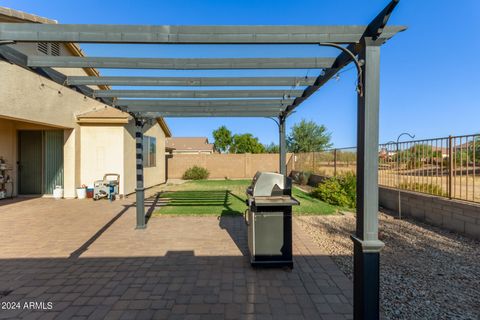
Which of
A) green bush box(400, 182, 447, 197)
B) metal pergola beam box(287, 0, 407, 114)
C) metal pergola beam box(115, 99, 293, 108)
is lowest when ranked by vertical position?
green bush box(400, 182, 447, 197)

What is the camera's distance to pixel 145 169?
41.9ft

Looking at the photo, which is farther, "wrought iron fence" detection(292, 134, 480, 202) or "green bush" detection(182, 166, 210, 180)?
"green bush" detection(182, 166, 210, 180)

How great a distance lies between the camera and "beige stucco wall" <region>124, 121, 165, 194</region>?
1053 cm

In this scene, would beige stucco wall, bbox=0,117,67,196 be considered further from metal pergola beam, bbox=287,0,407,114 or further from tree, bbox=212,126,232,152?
tree, bbox=212,126,232,152

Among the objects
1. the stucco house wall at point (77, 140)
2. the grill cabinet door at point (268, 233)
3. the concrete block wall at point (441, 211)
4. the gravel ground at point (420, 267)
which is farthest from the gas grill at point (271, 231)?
the stucco house wall at point (77, 140)

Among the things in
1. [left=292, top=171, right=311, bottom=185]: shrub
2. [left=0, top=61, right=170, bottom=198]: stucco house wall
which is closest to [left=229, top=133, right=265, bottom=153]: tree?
[left=292, top=171, right=311, bottom=185]: shrub

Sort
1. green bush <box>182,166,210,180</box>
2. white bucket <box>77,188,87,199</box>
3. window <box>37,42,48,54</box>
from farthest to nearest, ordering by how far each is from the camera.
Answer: green bush <box>182,166,210,180</box> < white bucket <box>77,188,87,199</box> < window <box>37,42,48,54</box>

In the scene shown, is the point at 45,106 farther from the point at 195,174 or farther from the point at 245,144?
the point at 245,144

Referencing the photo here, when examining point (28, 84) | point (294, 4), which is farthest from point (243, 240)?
point (28, 84)

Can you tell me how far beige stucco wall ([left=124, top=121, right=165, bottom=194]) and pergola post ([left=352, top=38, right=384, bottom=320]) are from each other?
325 inches

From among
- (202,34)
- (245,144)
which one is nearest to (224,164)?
(202,34)

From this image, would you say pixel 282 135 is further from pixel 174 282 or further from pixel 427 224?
pixel 174 282

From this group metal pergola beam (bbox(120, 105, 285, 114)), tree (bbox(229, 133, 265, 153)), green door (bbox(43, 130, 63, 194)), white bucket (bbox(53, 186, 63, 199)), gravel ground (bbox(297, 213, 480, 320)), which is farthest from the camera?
tree (bbox(229, 133, 265, 153))

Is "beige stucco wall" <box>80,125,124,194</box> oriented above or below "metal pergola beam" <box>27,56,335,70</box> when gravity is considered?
below
